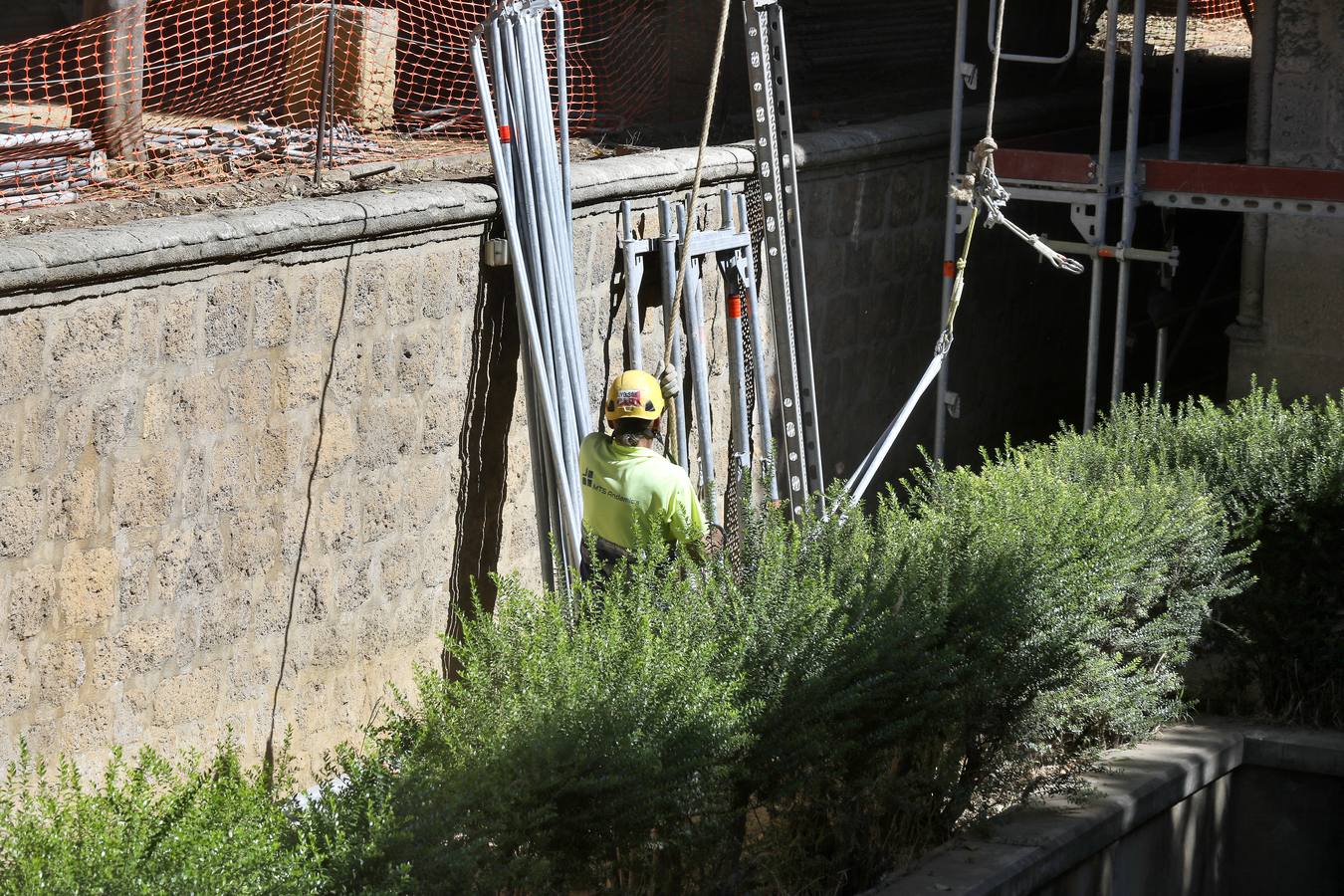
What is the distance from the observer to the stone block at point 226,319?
18.5 feet

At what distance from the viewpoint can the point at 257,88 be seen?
962 cm

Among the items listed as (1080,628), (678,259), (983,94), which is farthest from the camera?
(983,94)

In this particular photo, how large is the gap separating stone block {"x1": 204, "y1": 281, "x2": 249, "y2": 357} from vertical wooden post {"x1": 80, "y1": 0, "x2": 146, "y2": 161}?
1.91 meters

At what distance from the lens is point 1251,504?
6.04 m

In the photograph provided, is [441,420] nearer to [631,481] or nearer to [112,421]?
[631,481]

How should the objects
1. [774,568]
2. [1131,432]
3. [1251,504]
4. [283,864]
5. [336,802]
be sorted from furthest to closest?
[1131,432]
[1251,504]
[774,568]
[336,802]
[283,864]

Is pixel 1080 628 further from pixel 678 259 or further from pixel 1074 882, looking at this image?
pixel 678 259

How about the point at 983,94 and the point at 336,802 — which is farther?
the point at 983,94

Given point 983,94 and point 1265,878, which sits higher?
point 983,94

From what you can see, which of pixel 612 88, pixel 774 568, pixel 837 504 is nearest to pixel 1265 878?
pixel 837 504

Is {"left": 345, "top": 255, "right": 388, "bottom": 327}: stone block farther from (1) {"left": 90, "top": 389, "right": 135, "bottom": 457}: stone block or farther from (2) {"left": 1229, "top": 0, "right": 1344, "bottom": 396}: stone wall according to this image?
(2) {"left": 1229, "top": 0, "right": 1344, "bottom": 396}: stone wall

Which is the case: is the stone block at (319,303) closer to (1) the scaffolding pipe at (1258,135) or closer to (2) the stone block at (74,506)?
(2) the stone block at (74,506)

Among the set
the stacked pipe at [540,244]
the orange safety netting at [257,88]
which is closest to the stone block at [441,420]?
the stacked pipe at [540,244]

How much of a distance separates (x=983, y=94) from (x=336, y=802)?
9.35 m
